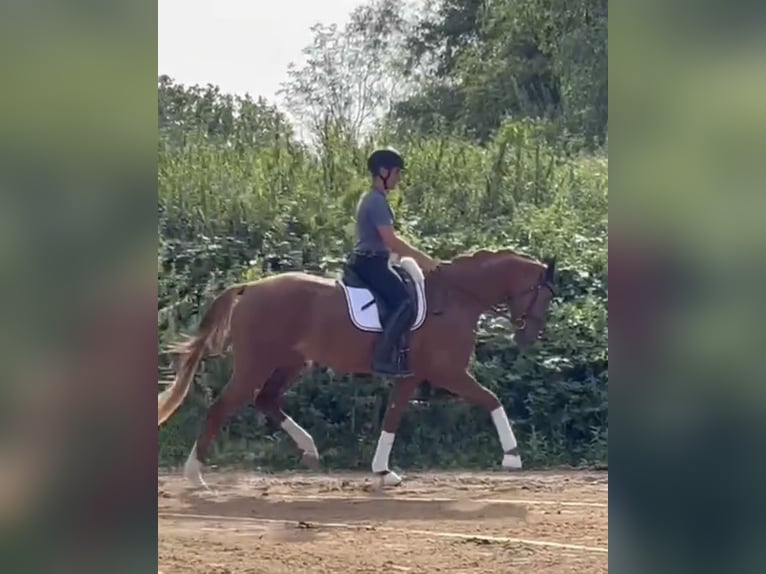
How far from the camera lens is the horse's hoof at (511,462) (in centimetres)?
560

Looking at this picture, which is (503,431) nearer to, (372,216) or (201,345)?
(372,216)

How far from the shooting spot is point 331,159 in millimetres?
5602

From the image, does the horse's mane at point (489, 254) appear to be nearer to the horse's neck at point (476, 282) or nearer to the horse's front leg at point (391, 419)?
the horse's neck at point (476, 282)

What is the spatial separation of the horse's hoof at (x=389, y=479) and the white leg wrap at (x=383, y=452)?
2 cm

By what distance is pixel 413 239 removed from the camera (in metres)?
5.63

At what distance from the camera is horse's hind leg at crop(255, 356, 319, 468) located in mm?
5582

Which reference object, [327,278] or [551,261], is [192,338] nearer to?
[327,278]

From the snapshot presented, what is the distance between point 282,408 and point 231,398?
0.25 meters

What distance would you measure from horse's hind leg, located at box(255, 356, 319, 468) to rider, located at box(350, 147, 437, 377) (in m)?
0.42
